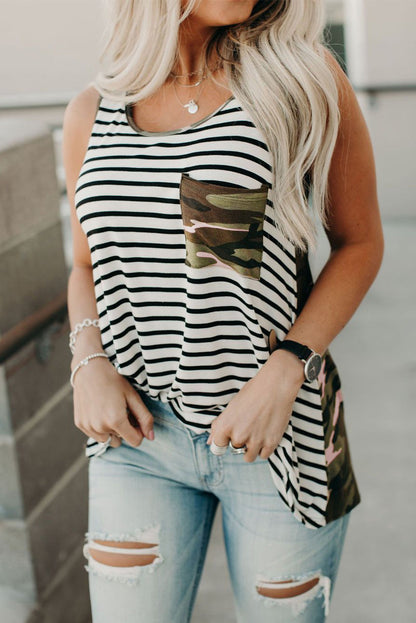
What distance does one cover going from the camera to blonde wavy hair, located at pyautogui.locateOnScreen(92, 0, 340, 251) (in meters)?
1.08

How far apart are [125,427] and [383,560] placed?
143 centimetres

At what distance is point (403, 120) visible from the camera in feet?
19.3

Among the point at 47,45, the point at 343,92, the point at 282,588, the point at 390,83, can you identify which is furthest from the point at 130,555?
the point at 47,45

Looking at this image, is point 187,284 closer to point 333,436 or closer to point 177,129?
point 177,129

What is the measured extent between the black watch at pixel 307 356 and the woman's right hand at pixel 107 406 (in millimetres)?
233

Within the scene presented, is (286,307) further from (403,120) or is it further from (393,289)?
(403,120)

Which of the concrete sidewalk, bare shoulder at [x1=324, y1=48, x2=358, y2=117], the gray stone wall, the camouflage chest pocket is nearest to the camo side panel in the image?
the camouflage chest pocket

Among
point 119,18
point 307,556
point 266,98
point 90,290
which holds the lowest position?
point 307,556

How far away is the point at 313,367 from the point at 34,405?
3.05 feet

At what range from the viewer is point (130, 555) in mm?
1199

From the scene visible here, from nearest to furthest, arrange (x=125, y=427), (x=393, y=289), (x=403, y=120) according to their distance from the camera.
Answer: (x=125, y=427) → (x=393, y=289) → (x=403, y=120)

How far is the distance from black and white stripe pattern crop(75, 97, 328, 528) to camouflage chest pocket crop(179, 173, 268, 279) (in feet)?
0.04

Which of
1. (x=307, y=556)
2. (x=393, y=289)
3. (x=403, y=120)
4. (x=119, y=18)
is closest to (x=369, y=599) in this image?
(x=307, y=556)

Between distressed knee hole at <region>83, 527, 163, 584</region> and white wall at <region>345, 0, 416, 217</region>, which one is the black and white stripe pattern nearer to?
distressed knee hole at <region>83, 527, 163, 584</region>
